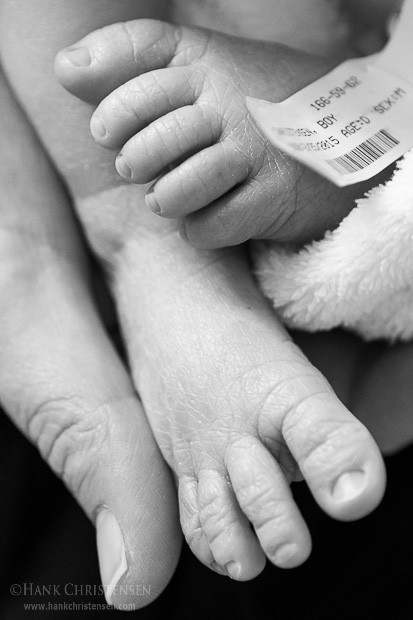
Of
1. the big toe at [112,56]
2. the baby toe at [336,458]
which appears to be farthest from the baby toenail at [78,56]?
the baby toe at [336,458]

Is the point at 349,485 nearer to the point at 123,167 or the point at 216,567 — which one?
the point at 216,567

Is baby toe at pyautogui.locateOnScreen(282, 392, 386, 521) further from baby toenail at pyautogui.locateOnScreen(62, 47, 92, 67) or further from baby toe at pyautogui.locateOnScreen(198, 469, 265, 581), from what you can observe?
baby toenail at pyautogui.locateOnScreen(62, 47, 92, 67)

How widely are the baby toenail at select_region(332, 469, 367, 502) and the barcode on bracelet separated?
22 cm

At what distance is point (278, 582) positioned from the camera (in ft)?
2.16

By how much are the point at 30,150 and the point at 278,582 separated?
477 millimetres

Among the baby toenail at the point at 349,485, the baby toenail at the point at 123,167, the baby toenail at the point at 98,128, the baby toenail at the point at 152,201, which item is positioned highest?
the baby toenail at the point at 98,128

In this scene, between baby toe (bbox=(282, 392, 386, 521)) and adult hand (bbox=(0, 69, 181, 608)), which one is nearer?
baby toe (bbox=(282, 392, 386, 521))

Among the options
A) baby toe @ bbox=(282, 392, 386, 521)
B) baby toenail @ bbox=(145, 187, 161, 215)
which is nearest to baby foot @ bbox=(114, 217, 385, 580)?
baby toe @ bbox=(282, 392, 386, 521)

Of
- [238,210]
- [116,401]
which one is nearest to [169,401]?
[116,401]

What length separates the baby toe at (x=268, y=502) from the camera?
52cm

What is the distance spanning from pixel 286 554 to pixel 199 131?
316mm

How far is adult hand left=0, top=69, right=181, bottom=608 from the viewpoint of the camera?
2.04ft

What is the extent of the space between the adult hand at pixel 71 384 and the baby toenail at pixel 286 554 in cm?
13

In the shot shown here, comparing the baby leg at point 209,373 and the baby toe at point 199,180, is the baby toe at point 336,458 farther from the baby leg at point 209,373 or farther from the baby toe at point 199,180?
the baby toe at point 199,180
